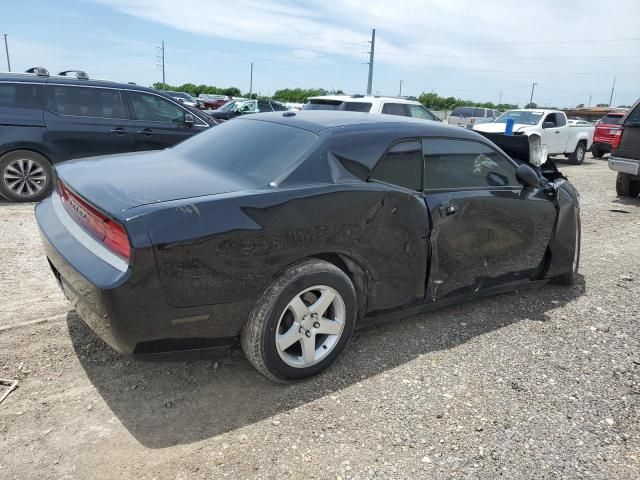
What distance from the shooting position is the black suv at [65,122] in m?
7.08

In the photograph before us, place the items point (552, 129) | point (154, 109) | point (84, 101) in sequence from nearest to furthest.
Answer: point (84, 101) < point (154, 109) < point (552, 129)

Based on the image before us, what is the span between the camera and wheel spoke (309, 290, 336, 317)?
2.98 meters

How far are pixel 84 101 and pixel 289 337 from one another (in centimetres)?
618

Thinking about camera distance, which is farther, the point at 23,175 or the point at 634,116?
the point at 634,116

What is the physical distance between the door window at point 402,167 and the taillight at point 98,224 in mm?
1520

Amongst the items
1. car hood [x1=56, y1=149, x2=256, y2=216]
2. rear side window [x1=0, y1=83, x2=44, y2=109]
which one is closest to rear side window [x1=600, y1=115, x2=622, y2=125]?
rear side window [x1=0, y1=83, x2=44, y2=109]

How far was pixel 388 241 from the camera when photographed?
10.7ft

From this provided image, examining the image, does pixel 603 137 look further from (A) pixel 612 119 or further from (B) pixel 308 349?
(B) pixel 308 349

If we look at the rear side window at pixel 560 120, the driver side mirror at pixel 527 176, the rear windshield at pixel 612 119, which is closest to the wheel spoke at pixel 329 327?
the driver side mirror at pixel 527 176

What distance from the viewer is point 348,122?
3.48m

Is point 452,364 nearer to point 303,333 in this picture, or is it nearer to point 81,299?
point 303,333

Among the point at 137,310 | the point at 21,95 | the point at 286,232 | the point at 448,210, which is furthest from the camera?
the point at 21,95

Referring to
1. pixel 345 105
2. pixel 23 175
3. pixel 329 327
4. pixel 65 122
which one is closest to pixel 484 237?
pixel 329 327

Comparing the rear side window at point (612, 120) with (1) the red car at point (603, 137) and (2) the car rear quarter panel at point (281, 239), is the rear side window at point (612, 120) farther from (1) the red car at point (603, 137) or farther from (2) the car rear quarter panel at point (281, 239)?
(2) the car rear quarter panel at point (281, 239)
